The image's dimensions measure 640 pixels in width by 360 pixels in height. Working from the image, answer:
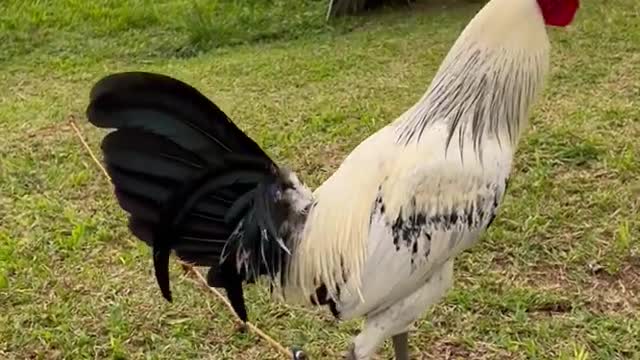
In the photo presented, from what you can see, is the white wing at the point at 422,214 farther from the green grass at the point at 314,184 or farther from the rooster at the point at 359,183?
the green grass at the point at 314,184

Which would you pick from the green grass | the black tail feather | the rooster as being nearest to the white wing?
the rooster

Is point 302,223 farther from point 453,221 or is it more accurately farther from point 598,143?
point 598,143

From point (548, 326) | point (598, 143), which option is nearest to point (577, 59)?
point (598, 143)

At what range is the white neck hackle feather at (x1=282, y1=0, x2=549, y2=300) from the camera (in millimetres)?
2107

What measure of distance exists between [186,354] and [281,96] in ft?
8.58

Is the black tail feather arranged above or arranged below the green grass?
above

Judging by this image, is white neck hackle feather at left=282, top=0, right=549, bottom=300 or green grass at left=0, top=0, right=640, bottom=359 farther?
green grass at left=0, top=0, right=640, bottom=359

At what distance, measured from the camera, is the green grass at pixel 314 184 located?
3.01 meters

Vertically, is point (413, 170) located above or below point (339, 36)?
above

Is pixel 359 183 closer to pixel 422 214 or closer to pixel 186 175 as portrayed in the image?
pixel 422 214

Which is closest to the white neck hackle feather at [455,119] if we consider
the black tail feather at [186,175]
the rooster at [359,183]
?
the rooster at [359,183]

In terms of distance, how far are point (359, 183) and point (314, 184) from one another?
182 centimetres

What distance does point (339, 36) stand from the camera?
6.84 m

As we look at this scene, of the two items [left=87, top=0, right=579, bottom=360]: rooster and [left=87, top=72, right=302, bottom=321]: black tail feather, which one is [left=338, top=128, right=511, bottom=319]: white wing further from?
[left=87, top=72, right=302, bottom=321]: black tail feather
